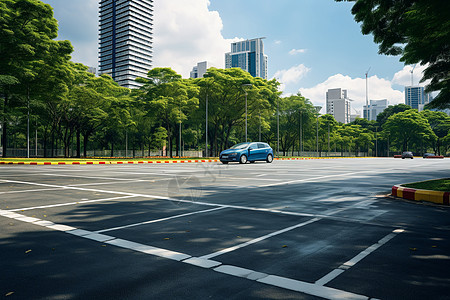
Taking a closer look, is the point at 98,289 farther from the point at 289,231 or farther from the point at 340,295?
the point at 289,231

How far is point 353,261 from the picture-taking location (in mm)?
3672

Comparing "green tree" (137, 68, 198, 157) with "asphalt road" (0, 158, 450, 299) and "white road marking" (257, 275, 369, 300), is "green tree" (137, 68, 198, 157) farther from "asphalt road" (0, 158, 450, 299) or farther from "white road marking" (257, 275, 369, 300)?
"white road marking" (257, 275, 369, 300)

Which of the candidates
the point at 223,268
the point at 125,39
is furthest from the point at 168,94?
the point at 125,39

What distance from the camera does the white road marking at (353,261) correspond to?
10.3 feet

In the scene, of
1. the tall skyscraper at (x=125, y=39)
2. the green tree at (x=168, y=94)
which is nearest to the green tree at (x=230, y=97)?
the green tree at (x=168, y=94)

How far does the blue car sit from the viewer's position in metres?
25.8

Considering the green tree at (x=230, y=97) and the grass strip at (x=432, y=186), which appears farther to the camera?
the green tree at (x=230, y=97)

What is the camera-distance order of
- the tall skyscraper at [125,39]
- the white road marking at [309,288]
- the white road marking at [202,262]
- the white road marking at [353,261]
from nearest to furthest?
the white road marking at [309,288] < the white road marking at [353,261] < the white road marking at [202,262] < the tall skyscraper at [125,39]

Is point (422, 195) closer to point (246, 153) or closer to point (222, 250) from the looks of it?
point (222, 250)

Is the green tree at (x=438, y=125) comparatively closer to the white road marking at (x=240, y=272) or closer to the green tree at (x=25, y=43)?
the green tree at (x=25, y=43)

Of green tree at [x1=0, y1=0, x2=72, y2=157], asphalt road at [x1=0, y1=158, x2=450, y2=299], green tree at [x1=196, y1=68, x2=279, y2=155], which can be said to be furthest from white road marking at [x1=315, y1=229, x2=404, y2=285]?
green tree at [x1=196, y1=68, x2=279, y2=155]

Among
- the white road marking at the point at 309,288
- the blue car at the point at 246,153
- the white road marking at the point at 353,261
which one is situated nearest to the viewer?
the white road marking at the point at 309,288

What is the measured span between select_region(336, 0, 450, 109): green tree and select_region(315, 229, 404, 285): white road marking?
485 cm

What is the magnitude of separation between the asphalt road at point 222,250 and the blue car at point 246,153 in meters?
18.2
